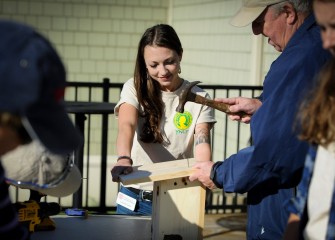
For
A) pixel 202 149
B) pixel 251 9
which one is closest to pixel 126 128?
pixel 202 149

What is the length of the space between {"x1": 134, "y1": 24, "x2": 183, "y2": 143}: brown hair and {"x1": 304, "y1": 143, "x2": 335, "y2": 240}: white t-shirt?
1632mm

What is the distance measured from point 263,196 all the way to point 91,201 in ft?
25.3

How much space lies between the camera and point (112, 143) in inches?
448

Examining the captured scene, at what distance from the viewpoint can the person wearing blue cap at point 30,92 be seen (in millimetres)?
1430

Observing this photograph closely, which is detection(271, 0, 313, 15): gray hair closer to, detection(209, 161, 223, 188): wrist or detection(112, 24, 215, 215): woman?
detection(209, 161, 223, 188): wrist

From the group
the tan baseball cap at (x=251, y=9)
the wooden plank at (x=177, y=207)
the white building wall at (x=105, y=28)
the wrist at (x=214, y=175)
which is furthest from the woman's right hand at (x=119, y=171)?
the white building wall at (x=105, y=28)

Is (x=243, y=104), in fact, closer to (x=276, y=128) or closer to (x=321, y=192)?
(x=276, y=128)

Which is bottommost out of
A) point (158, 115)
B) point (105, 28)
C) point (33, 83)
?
point (158, 115)

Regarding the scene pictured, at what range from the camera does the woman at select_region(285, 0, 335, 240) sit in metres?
2.01

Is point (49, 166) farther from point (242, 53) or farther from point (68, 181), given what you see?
point (242, 53)

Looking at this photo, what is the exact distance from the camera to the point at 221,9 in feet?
32.2

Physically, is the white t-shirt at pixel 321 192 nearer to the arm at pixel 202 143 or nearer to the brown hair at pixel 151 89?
the arm at pixel 202 143

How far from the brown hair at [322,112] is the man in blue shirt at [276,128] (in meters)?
0.38

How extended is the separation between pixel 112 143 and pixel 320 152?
9.36 meters
